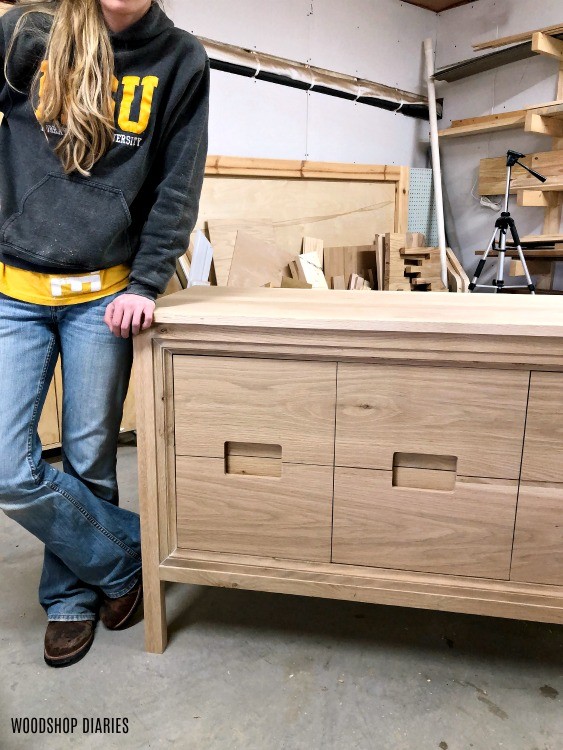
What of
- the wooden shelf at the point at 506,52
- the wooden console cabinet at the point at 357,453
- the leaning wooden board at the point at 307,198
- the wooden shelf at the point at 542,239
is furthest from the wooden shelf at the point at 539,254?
the wooden console cabinet at the point at 357,453

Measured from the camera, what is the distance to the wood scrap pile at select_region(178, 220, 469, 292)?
9.42 ft

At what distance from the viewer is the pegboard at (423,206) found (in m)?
4.30

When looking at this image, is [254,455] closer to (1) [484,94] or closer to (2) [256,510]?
(2) [256,510]

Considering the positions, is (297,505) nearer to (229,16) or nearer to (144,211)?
(144,211)

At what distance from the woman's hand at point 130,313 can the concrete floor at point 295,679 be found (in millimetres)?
692

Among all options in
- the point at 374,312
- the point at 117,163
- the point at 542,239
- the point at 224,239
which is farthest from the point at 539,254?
the point at 117,163

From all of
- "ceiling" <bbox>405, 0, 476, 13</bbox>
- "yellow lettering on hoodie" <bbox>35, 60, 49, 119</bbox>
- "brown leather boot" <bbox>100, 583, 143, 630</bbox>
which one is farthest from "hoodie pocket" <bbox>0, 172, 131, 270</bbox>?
"ceiling" <bbox>405, 0, 476, 13</bbox>

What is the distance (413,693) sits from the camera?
1191 millimetres

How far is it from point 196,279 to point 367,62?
2265 mm

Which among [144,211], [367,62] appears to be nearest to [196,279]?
[144,211]

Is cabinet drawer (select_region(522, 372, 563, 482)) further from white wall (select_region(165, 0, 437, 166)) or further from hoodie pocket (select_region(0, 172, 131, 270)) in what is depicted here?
white wall (select_region(165, 0, 437, 166))

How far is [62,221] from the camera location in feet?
3.68

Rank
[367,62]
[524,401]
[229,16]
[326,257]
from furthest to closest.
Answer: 1. [367,62]
2. [326,257]
3. [229,16]
4. [524,401]

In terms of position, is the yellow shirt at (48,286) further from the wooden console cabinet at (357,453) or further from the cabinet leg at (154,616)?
the cabinet leg at (154,616)
